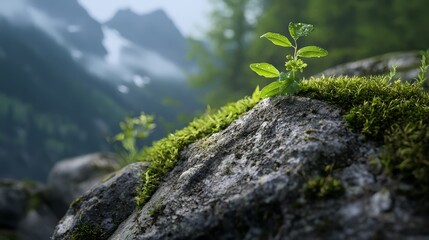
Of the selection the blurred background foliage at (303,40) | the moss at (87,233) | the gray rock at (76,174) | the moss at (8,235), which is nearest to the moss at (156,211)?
the moss at (87,233)

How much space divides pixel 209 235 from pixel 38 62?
41059 mm

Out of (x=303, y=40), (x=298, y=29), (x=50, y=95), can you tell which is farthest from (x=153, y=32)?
(x=298, y=29)

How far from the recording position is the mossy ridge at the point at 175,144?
8.14ft

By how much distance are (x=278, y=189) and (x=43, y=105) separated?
127 ft

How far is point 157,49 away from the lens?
229 ft

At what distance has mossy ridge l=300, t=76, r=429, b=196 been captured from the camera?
144 centimetres

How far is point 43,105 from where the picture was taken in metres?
34.6

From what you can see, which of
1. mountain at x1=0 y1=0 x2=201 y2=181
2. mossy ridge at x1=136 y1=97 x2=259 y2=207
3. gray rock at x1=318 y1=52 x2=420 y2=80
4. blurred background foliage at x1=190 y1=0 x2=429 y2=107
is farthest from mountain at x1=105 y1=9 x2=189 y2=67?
mossy ridge at x1=136 y1=97 x2=259 y2=207

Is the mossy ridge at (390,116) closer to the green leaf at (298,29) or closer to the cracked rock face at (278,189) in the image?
the cracked rock face at (278,189)

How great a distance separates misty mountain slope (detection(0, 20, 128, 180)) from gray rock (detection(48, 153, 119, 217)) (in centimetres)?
2350

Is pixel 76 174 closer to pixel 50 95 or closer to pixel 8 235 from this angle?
pixel 8 235

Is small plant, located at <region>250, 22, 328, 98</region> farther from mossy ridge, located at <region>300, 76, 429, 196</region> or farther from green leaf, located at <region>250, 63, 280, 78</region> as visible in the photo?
mossy ridge, located at <region>300, 76, 429, 196</region>

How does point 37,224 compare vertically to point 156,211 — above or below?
above

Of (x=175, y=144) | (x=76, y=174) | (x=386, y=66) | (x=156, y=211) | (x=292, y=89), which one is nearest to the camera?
(x=156, y=211)
